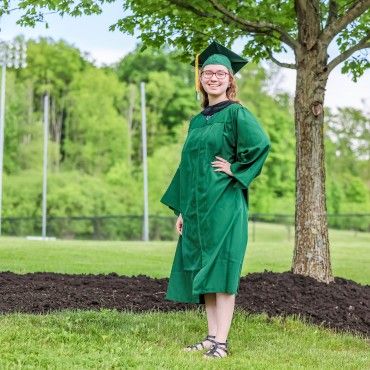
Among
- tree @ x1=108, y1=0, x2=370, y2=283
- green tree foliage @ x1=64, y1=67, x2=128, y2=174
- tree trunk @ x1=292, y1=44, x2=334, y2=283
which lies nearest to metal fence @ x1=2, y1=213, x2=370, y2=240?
green tree foliage @ x1=64, y1=67, x2=128, y2=174

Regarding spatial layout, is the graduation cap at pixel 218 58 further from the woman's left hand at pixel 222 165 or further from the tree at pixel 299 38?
the tree at pixel 299 38

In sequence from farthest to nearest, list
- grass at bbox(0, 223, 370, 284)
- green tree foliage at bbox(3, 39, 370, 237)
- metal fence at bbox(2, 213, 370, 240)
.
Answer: green tree foliage at bbox(3, 39, 370, 237), metal fence at bbox(2, 213, 370, 240), grass at bbox(0, 223, 370, 284)

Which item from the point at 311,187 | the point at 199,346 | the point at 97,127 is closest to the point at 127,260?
the point at 311,187

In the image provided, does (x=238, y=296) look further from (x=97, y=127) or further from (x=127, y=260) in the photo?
(x=97, y=127)

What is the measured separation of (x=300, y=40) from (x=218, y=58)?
3994 millimetres

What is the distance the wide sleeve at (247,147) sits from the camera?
6070 mm

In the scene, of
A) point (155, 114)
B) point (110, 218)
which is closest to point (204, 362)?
point (110, 218)

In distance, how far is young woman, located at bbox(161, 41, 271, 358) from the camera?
A: 19.9 feet

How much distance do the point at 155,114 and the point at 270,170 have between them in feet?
32.0

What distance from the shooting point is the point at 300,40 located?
10070 mm

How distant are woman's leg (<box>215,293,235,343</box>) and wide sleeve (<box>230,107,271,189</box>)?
78cm

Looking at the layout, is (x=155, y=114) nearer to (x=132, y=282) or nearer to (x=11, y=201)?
(x=11, y=201)

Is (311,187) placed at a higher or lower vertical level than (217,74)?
lower

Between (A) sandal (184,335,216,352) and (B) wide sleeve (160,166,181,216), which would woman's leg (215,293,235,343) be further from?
(B) wide sleeve (160,166,181,216)
